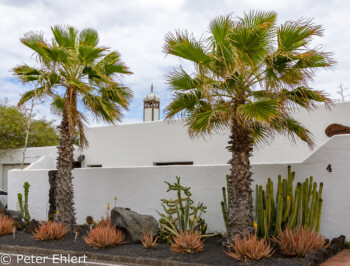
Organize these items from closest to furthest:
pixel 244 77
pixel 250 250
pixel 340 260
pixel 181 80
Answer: pixel 250 250 < pixel 340 260 < pixel 244 77 < pixel 181 80

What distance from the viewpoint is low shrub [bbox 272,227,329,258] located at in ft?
26.0

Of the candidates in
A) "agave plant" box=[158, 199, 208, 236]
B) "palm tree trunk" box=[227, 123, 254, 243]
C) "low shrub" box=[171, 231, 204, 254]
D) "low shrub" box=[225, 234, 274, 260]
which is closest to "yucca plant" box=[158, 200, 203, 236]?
"agave plant" box=[158, 199, 208, 236]

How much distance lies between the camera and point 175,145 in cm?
1684

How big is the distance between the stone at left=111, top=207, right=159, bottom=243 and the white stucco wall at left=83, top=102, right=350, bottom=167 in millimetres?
4945

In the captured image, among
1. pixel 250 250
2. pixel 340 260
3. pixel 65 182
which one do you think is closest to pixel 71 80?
pixel 65 182

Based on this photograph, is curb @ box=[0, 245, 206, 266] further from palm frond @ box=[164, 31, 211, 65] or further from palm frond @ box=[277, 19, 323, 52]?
palm frond @ box=[277, 19, 323, 52]

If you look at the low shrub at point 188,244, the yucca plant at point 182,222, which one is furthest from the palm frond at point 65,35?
the low shrub at point 188,244

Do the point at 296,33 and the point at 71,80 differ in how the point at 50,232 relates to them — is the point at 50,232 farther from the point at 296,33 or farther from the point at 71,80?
the point at 296,33

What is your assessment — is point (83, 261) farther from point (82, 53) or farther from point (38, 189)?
point (38, 189)

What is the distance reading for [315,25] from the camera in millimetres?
8086

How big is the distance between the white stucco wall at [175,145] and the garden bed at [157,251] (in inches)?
196

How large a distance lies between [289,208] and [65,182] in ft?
21.5

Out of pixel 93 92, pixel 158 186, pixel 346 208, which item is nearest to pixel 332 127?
pixel 346 208

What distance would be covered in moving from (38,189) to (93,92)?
5.79 meters
